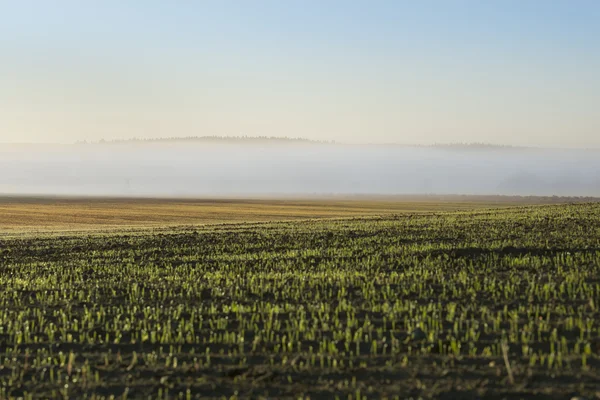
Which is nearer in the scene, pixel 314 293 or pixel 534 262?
pixel 314 293

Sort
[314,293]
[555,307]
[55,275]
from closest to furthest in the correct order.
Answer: [555,307] < [314,293] < [55,275]

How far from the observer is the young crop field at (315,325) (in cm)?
895

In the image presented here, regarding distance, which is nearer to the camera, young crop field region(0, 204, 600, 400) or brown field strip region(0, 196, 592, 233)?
young crop field region(0, 204, 600, 400)

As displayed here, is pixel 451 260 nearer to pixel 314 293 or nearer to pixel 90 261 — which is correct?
pixel 314 293

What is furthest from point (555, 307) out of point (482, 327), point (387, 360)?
point (387, 360)

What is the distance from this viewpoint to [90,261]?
21969 millimetres

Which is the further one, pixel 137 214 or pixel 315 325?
pixel 137 214

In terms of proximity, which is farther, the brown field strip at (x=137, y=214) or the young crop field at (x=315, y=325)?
the brown field strip at (x=137, y=214)

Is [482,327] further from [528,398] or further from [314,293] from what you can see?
[314,293]

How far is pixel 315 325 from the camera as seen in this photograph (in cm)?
1139

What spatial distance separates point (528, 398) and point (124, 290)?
393 inches

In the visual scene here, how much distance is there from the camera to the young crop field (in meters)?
8.95

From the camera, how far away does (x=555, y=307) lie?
39.8 feet

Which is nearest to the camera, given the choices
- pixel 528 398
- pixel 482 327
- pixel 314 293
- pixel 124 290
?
pixel 528 398
